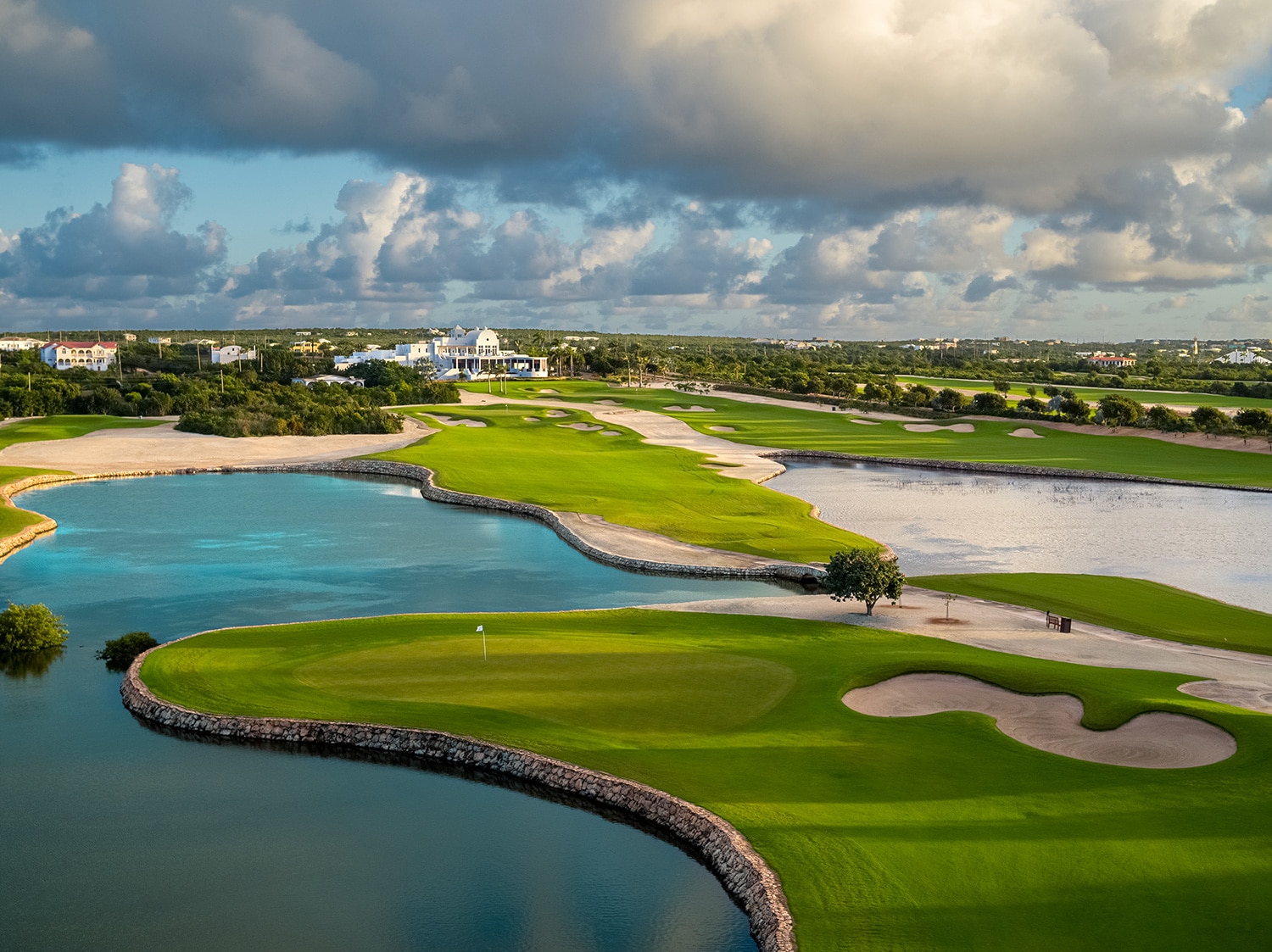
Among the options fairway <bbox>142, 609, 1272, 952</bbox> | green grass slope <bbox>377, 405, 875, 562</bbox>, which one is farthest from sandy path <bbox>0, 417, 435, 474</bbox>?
fairway <bbox>142, 609, 1272, 952</bbox>

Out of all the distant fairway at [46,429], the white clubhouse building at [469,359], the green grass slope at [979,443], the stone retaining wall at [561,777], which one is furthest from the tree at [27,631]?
the white clubhouse building at [469,359]

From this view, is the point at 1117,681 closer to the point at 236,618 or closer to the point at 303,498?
the point at 236,618

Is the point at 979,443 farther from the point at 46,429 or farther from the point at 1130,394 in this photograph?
the point at 46,429

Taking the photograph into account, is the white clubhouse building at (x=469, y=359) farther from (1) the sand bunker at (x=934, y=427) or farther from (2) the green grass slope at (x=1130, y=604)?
(2) the green grass slope at (x=1130, y=604)

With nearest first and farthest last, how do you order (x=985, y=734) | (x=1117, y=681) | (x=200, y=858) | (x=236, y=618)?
(x=200, y=858) < (x=985, y=734) < (x=1117, y=681) < (x=236, y=618)

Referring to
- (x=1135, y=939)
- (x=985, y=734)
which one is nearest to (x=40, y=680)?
(x=985, y=734)

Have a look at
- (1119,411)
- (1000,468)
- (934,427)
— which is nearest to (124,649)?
(1000,468)

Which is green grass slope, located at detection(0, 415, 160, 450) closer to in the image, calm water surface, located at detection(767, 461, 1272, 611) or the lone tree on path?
calm water surface, located at detection(767, 461, 1272, 611)
